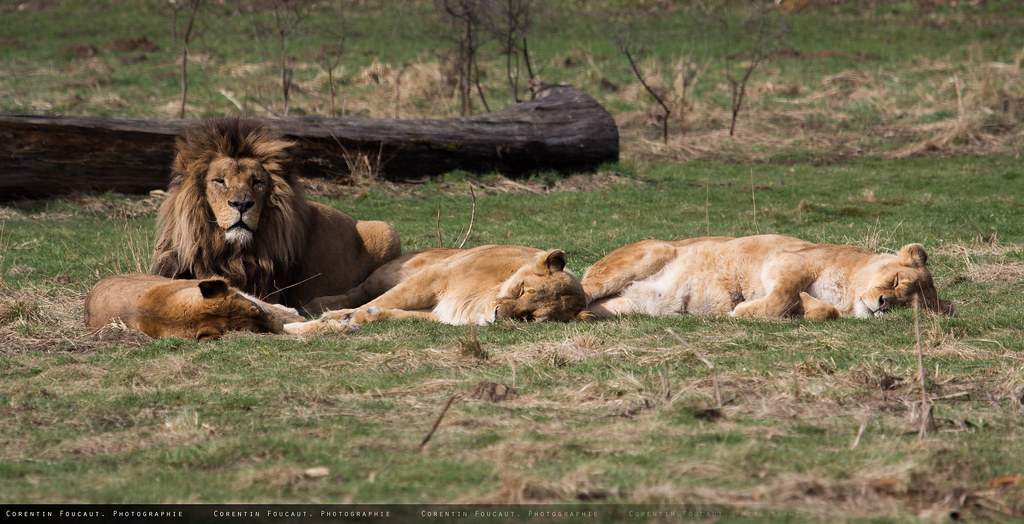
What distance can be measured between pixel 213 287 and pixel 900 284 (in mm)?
5227

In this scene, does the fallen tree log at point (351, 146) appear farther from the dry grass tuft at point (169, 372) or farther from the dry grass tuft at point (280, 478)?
the dry grass tuft at point (280, 478)

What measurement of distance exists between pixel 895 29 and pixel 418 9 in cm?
1533

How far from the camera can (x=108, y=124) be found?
13719 mm

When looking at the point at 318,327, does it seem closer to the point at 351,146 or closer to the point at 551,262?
the point at 551,262

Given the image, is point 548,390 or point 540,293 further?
point 540,293

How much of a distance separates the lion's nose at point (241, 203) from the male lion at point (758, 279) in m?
2.93

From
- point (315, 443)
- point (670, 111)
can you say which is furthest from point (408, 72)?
point (315, 443)

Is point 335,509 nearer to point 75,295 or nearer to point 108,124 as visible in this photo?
point 75,295

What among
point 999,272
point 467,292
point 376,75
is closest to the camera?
point 467,292

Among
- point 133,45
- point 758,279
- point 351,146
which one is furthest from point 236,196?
point 133,45

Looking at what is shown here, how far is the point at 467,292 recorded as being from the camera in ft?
26.7

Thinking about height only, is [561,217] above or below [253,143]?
below

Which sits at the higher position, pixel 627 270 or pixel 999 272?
pixel 627 270

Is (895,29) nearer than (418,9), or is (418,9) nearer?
(895,29)
